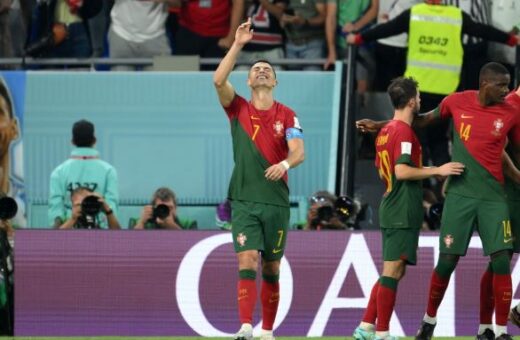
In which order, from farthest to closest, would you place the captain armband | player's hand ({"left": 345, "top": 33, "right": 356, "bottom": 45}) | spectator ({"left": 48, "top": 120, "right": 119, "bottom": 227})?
player's hand ({"left": 345, "top": 33, "right": 356, "bottom": 45}) → spectator ({"left": 48, "top": 120, "right": 119, "bottom": 227}) → the captain armband

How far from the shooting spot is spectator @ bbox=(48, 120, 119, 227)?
1836cm

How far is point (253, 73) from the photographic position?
14.5 metres

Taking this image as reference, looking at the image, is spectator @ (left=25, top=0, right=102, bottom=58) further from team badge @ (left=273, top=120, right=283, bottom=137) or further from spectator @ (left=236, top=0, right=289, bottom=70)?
team badge @ (left=273, top=120, right=283, bottom=137)

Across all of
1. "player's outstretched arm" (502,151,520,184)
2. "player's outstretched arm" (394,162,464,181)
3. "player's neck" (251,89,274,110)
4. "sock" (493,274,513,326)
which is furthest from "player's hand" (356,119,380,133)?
"sock" (493,274,513,326)

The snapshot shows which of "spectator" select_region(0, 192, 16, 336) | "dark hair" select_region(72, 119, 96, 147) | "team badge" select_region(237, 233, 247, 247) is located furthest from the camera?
"dark hair" select_region(72, 119, 96, 147)

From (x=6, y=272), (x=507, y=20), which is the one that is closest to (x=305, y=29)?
(x=507, y=20)

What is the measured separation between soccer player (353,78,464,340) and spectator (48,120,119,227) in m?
4.64

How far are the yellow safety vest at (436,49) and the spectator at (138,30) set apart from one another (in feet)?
9.62

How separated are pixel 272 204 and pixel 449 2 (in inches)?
246

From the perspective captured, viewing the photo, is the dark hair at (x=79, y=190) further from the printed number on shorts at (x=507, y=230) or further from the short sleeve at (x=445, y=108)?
the printed number on shorts at (x=507, y=230)

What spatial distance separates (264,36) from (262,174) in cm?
628

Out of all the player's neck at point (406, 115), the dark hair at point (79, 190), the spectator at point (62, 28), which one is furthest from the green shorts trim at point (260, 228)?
the spectator at point (62, 28)

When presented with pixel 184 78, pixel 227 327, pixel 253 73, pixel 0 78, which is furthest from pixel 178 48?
pixel 253 73

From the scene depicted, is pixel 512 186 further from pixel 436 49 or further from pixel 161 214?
pixel 436 49
